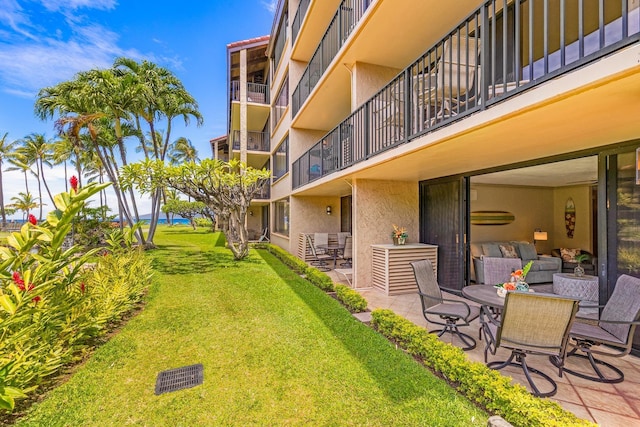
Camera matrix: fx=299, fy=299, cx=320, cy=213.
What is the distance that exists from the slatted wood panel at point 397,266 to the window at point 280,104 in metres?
10.8

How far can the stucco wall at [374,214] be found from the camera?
777cm

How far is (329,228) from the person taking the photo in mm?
13906

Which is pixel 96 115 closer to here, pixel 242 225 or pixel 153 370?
pixel 242 225

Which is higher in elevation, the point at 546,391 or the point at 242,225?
the point at 242,225

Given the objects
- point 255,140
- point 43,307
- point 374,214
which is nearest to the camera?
point 43,307

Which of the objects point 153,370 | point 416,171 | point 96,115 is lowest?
point 153,370

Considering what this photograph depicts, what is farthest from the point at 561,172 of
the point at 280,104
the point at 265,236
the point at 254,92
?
the point at 254,92

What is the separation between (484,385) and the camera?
9.93 feet

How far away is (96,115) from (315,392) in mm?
16079

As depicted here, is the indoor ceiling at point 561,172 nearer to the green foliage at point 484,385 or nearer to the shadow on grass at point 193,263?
the green foliage at point 484,385

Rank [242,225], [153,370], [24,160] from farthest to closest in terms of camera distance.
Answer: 1. [24,160]
2. [242,225]
3. [153,370]

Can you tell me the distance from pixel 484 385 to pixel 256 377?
101 inches

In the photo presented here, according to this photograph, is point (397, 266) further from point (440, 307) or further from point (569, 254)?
point (569, 254)

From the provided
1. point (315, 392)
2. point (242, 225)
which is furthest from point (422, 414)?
point (242, 225)
